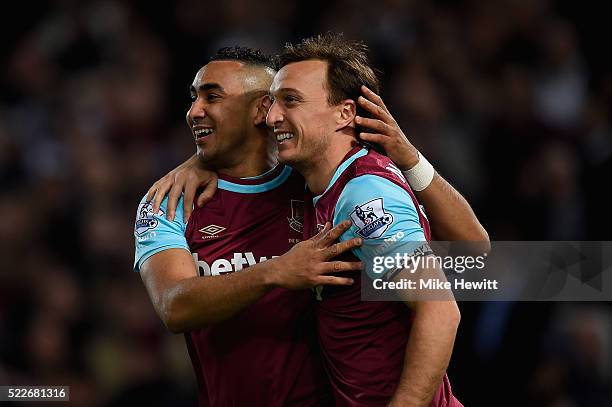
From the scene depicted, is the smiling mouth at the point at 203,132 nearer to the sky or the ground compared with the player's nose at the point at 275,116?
nearer to the sky

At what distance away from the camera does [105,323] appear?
811 cm

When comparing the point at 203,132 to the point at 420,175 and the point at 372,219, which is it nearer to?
the point at 420,175

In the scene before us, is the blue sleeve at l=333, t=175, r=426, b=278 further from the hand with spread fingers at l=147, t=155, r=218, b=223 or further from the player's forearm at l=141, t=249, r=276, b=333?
the hand with spread fingers at l=147, t=155, r=218, b=223

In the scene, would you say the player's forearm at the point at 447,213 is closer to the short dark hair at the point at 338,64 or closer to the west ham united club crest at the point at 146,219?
the short dark hair at the point at 338,64

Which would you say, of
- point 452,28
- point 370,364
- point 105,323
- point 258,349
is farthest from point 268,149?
point 452,28

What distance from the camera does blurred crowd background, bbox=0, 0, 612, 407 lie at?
662 cm

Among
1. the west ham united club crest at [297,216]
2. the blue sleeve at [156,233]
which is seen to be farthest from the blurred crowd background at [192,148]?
the blue sleeve at [156,233]

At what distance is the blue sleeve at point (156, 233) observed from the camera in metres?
4.43

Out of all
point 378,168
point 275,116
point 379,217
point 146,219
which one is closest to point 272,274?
point 379,217

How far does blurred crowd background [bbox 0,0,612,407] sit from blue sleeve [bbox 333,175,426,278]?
2572mm

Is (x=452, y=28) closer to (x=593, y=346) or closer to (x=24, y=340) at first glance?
(x=593, y=346)

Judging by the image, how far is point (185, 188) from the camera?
15.4 feet

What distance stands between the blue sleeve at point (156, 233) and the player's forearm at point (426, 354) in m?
1.18

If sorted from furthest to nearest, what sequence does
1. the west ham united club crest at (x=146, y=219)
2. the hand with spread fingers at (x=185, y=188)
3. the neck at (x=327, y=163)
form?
the hand with spread fingers at (x=185, y=188) < the west ham united club crest at (x=146, y=219) < the neck at (x=327, y=163)
